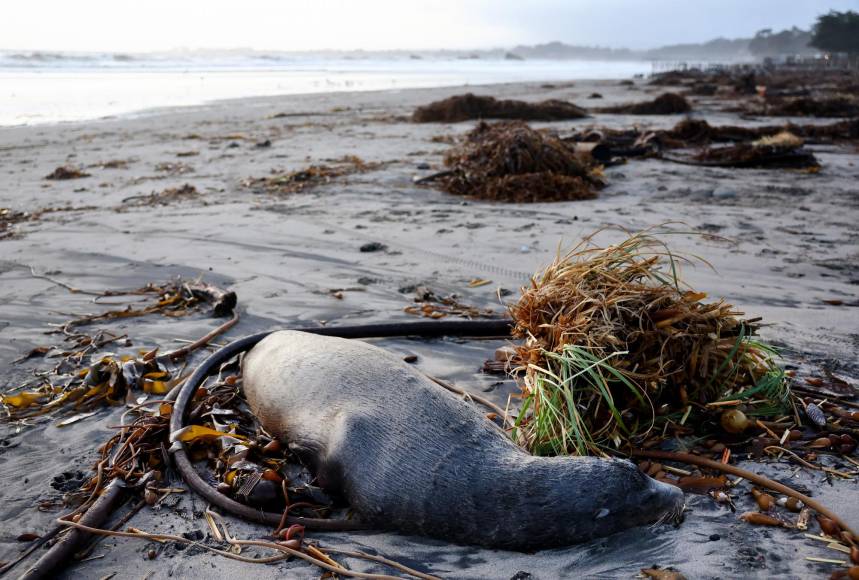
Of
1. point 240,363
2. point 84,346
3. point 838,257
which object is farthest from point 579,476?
point 838,257

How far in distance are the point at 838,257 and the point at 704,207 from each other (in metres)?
1.99

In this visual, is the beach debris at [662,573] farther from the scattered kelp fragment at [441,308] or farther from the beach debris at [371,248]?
the beach debris at [371,248]

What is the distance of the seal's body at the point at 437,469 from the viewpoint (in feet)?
7.13

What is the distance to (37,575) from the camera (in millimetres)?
2180

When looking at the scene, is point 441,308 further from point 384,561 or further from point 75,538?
point 75,538

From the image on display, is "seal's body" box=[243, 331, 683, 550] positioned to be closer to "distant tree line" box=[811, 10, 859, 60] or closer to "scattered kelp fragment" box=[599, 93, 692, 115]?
"scattered kelp fragment" box=[599, 93, 692, 115]

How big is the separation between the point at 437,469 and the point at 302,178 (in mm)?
7348

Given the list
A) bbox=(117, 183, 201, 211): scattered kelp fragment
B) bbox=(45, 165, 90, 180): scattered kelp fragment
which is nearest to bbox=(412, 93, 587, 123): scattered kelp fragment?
bbox=(45, 165, 90, 180): scattered kelp fragment

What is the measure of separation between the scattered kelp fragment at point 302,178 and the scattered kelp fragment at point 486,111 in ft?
23.3

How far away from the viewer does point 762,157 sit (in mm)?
9625

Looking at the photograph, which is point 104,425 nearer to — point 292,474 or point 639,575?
point 292,474

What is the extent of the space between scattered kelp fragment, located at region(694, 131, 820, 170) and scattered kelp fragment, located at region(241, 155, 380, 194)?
17.1ft

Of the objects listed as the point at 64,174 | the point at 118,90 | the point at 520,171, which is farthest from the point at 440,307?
the point at 118,90

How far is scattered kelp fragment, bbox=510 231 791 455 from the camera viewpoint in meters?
2.71
